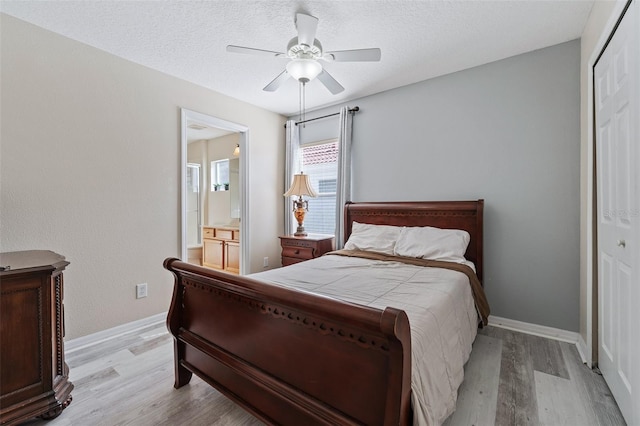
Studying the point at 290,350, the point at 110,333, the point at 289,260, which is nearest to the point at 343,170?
the point at 289,260

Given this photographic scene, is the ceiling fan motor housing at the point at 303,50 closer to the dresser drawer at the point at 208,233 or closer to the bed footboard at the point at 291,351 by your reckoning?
the bed footboard at the point at 291,351

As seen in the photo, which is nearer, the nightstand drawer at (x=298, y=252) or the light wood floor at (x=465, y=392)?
the light wood floor at (x=465, y=392)

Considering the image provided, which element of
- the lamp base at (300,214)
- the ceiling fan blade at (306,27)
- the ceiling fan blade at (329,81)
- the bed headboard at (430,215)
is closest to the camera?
the ceiling fan blade at (306,27)

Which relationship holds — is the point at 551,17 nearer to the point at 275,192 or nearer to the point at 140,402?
the point at 275,192

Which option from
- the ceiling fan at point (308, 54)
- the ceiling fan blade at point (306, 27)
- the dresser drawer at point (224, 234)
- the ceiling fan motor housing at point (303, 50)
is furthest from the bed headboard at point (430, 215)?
the dresser drawer at point (224, 234)

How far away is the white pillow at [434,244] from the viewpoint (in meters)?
2.60

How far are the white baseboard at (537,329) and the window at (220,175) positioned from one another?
4.77 meters

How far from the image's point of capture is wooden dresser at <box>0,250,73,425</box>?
1.51 meters

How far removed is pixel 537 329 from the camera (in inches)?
102

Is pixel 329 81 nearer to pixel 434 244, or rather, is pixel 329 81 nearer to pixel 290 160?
pixel 434 244

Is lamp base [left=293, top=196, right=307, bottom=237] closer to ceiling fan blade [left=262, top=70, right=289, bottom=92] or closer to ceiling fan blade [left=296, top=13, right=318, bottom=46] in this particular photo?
ceiling fan blade [left=262, top=70, right=289, bottom=92]

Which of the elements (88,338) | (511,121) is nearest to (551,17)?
(511,121)

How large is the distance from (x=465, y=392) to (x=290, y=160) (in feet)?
11.4

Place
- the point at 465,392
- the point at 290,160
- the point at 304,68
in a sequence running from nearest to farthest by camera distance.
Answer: the point at 465,392 → the point at 304,68 → the point at 290,160
